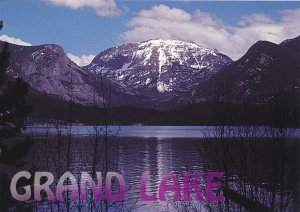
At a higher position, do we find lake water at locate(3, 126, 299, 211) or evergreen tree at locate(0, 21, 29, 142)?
evergreen tree at locate(0, 21, 29, 142)

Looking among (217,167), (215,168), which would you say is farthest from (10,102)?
(215,168)

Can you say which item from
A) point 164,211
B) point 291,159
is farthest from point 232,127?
point 164,211

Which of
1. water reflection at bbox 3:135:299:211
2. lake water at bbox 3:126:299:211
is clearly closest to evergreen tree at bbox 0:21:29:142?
lake water at bbox 3:126:299:211

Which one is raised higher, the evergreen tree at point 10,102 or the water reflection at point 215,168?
the evergreen tree at point 10,102

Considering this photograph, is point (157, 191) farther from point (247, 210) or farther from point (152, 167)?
point (247, 210)

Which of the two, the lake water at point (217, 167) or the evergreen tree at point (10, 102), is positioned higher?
the evergreen tree at point (10, 102)

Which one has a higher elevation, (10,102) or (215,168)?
(10,102)

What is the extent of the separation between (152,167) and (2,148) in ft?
137

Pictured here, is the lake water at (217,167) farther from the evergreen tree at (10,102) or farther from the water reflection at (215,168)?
the evergreen tree at (10,102)

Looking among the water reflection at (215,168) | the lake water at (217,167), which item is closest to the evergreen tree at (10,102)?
the lake water at (217,167)

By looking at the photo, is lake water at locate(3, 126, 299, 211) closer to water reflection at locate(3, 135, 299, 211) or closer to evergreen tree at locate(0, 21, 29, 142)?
water reflection at locate(3, 135, 299, 211)

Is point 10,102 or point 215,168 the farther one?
point 215,168

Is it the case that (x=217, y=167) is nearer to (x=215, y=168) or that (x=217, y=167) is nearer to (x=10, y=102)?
(x=215, y=168)

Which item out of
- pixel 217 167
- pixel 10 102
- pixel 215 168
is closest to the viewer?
pixel 10 102
